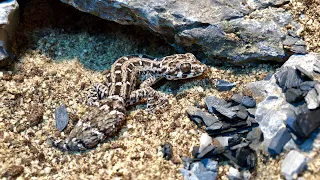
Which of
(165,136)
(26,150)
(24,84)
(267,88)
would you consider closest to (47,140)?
(26,150)

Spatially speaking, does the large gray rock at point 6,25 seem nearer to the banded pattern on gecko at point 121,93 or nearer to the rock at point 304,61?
the banded pattern on gecko at point 121,93

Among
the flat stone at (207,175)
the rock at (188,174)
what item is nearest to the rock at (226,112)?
the flat stone at (207,175)

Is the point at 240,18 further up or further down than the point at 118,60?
further up

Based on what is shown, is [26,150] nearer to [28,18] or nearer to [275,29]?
[28,18]

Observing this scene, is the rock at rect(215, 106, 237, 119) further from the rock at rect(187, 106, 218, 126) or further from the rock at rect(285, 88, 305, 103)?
the rock at rect(285, 88, 305, 103)

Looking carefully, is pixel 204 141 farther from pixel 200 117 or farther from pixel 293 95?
pixel 293 95

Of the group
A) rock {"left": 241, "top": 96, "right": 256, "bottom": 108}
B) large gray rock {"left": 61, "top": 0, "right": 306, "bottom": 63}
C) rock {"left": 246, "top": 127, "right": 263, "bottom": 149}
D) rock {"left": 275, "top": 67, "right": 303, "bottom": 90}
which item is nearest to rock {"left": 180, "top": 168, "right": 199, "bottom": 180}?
rock {"left": 246, "top": 127, "right": 263, "bottom": 149}
